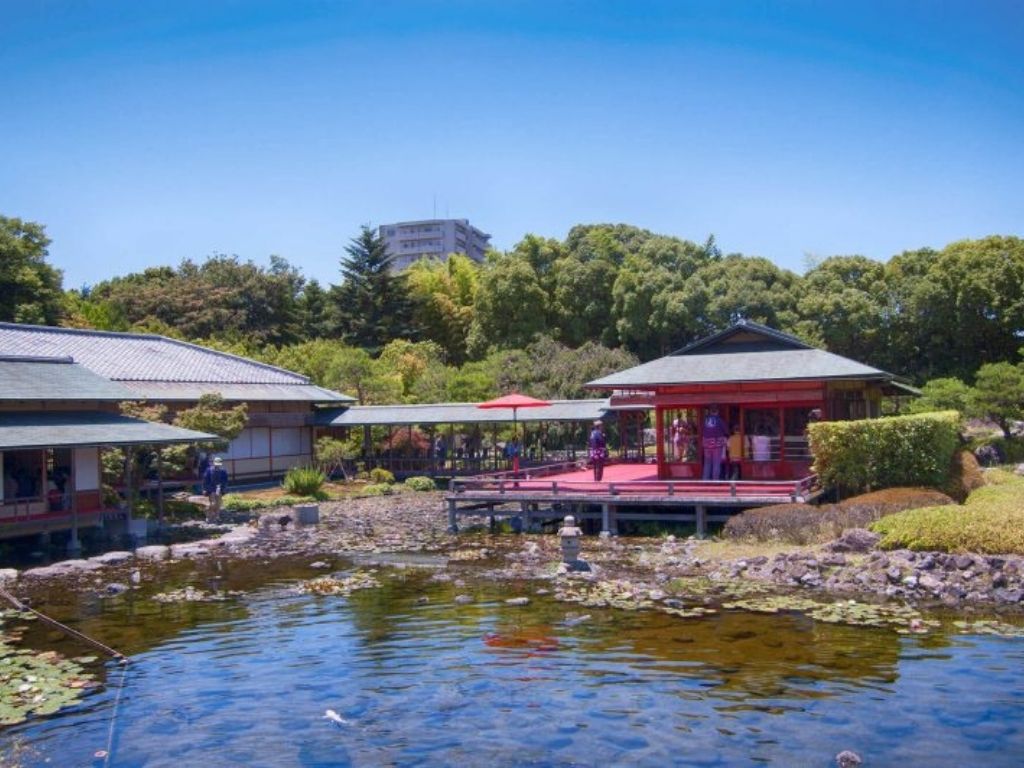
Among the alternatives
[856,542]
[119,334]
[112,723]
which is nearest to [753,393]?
[856,542]

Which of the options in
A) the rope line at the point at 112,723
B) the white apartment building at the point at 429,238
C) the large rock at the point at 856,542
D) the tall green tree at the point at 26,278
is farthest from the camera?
the white apartment building at the point at 429,238

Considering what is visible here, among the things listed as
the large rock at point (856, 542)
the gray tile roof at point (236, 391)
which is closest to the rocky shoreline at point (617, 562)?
the large rock at point (856, 542)

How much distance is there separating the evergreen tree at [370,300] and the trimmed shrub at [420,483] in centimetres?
2527

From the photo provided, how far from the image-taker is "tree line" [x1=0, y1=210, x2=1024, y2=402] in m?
44.6

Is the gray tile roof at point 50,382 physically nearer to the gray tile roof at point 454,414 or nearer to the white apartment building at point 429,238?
the gray tile roof at point 454,414

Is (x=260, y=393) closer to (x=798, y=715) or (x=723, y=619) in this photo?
(x=723, y=619)

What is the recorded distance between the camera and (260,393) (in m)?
36.8

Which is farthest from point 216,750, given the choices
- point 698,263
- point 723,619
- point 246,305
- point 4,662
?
point 246,305

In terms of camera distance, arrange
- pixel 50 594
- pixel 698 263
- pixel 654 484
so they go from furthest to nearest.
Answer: pixel 698 263
pixel 654 484
pixel 50 594

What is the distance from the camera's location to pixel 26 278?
44.6m

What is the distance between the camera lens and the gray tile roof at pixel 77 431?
21.4 m

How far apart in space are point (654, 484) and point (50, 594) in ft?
45.3

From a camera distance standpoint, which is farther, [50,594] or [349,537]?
[349,537]

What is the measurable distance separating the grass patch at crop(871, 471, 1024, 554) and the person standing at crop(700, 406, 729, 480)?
6258mm
